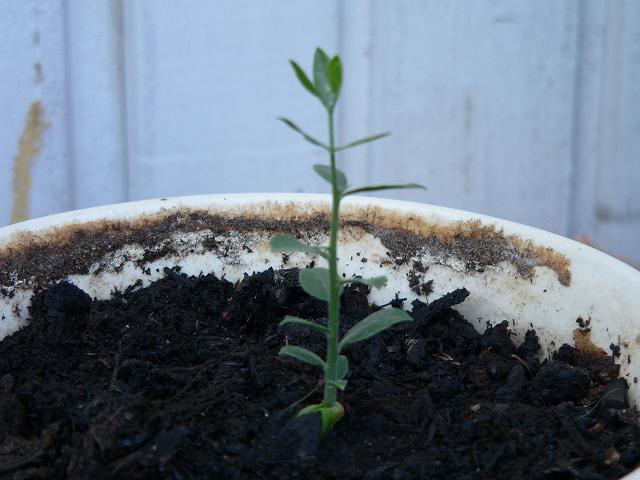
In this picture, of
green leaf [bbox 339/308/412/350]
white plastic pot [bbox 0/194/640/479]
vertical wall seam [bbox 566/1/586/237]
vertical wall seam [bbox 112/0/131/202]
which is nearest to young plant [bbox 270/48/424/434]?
green leaf [bbox 339/308/412/350]

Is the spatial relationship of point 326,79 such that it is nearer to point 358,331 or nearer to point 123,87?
point 358,331

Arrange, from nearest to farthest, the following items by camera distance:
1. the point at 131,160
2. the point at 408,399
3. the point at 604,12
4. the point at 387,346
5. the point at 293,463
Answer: the point at 293,463, the point at 408,399, the point at 387,346, the point at 131,160, the point at 604,12

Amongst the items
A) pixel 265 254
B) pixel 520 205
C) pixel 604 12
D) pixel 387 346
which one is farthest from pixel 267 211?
pixel 604 12

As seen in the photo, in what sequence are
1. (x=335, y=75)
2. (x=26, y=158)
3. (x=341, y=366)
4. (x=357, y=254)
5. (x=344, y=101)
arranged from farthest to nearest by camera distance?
(x=344, y=101) → (x=26, y=158) → (x=357, y=254) → (x=341, y=366) → (x=335, y=75)

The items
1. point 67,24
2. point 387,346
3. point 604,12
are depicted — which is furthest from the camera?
point 604,12

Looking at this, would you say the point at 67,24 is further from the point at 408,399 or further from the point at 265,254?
the point at 408,399

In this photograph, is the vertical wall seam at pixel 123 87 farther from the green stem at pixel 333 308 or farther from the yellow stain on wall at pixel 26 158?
the green stem at pixel 333 308

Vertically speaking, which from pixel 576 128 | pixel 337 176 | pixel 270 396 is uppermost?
pixel 337 176

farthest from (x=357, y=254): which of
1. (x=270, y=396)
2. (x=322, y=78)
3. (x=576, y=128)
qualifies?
(x=576, y=128)

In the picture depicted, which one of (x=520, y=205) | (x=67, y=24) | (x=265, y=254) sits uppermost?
(x=67, y=24)
